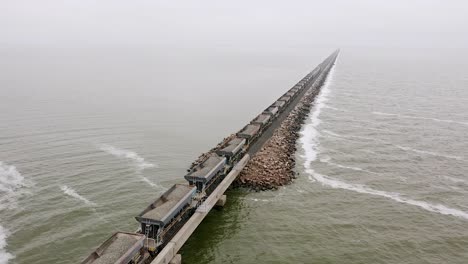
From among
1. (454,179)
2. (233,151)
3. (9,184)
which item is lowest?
(9,184)

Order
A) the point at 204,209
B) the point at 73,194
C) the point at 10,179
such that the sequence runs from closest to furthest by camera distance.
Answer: the point at 204,209 → the point at 73,194 → the point at 10,179

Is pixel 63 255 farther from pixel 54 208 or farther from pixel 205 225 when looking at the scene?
pixel 205 225

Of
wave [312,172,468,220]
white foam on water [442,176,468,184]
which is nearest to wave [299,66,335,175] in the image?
wave [312,172,468,220]

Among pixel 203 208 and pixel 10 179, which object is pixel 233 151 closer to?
pixel 203 208

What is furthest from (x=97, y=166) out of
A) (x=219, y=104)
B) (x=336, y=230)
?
(x=219, y=104)

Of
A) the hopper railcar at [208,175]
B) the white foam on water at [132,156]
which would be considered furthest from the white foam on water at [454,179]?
the white foam on water at [132,156]

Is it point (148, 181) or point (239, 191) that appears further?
point (148, 181)

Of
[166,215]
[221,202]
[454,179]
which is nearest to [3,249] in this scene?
[166,215]

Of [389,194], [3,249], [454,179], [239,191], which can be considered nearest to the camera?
[3,249]
